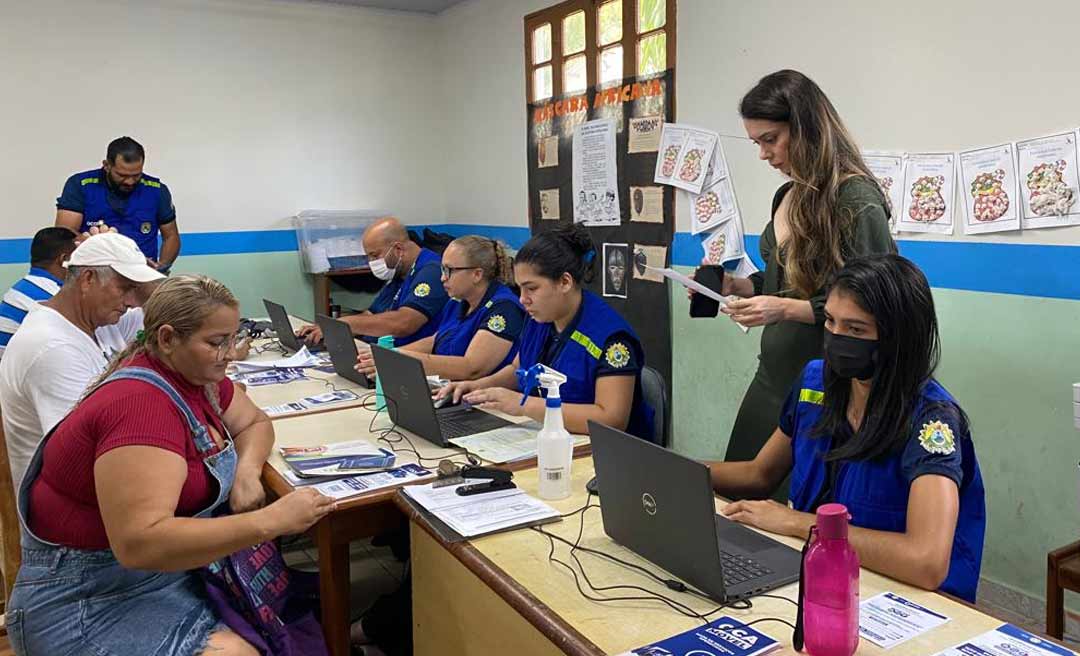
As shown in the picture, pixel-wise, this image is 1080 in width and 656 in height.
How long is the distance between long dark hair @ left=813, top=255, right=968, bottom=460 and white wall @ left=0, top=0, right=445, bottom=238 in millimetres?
4763

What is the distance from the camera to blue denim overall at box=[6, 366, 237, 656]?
154cm

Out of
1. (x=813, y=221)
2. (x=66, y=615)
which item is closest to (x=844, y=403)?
(x=813, y=221)

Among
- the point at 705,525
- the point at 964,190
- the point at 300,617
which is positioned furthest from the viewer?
the point at 964,190

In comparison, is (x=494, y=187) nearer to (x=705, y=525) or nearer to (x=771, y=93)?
(x=771, y=93)

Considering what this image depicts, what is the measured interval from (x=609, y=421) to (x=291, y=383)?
1.30 meters

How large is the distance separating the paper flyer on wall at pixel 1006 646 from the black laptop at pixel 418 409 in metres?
1.32

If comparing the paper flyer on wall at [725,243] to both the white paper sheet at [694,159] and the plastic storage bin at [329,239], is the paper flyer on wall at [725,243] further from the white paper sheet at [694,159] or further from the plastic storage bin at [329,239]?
the plastic storage bin at [329,239]

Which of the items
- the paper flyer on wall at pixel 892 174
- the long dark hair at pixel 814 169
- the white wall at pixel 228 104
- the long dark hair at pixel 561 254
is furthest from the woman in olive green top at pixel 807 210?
the white wall at pixel 228 104

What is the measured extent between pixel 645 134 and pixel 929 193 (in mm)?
1601

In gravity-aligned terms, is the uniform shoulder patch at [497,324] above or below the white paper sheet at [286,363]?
above

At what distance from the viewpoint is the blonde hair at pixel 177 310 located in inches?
65.0

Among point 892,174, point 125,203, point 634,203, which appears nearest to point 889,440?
point 892,174

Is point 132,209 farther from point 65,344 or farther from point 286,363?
point 65,344

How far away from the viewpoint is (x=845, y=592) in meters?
1.10
